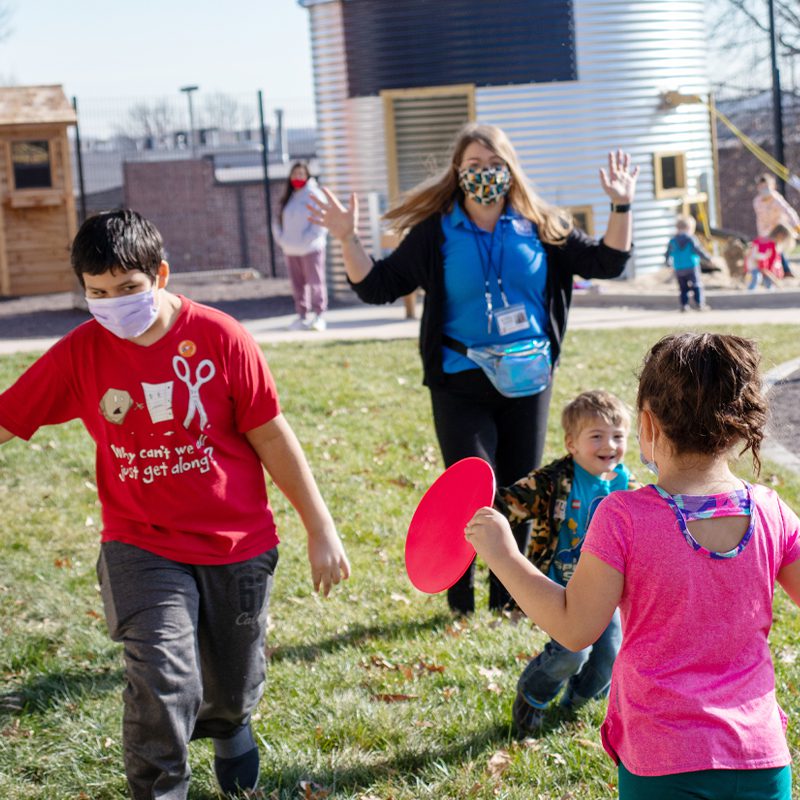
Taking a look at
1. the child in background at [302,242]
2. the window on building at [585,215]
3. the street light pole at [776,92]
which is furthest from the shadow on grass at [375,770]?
the street light pole at [776,92]

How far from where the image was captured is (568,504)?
4.02m

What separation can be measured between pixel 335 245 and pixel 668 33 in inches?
256

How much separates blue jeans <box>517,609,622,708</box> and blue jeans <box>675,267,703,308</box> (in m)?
11.6

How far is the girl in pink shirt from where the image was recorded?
2209 millimetres

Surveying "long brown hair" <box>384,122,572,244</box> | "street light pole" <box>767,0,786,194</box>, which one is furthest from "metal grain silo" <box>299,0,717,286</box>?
"long brown hair" <box>384,122,572,244</box>

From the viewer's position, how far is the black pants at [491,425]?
4.94 metres

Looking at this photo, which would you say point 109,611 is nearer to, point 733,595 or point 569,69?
point 733,595

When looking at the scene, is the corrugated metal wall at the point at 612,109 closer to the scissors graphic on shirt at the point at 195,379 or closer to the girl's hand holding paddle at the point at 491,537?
the scissors graphic on shirt at the point at 195,379

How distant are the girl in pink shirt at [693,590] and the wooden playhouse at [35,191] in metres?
19.9

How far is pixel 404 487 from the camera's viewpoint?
768 centimetres

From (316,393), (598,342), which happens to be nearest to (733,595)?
(316,393)

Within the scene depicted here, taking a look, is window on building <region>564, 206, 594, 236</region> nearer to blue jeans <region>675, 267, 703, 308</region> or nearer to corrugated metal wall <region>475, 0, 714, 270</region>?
corrugated metal wall <region>475, 0, 714, 270</region>

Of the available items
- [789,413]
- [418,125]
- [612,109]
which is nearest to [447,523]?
[789,413]

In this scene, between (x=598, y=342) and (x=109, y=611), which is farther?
(x=598, y=342)
